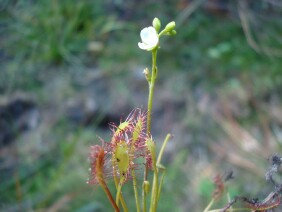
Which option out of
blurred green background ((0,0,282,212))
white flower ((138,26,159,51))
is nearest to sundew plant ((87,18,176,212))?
white flower ((138,26,159,51))

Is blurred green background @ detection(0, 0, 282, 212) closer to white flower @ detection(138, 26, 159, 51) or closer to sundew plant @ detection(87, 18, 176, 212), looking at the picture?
sundew plant @ detection(87, 18, 176, 212)

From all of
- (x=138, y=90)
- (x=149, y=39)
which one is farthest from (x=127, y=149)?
(x=138, y=90)

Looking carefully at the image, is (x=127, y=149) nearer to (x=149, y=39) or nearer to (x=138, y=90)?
(x=149, y=39)

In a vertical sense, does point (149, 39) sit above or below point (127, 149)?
above

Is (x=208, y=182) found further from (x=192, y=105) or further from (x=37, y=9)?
(x=37, y=9)

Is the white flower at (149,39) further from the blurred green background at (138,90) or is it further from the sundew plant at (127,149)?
the blurred green background at (138,90)

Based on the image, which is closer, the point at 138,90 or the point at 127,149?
the point at 127,149

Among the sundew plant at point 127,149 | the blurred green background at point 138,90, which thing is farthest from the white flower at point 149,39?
the blurred green background at point 138,90

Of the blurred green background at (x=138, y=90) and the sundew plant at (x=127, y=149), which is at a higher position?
the blurred green background at (x=138, y=90)
